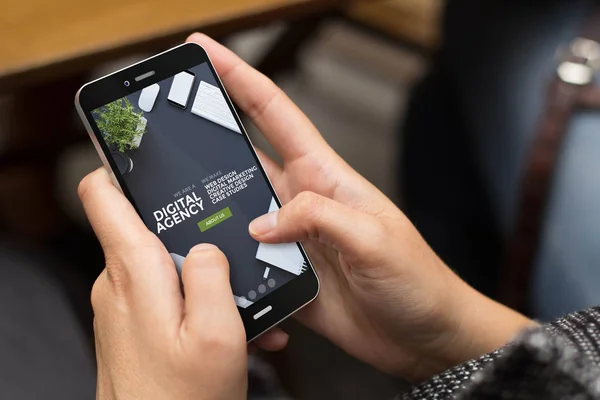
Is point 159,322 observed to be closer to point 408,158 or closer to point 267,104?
point 267,104

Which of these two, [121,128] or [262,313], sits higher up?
[121,128]

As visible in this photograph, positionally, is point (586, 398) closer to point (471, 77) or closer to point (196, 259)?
point (196, 259)

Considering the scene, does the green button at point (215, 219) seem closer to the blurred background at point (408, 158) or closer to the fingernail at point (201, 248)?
the fingernail at point (201, 248)

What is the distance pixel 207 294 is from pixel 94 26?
0.38 meters

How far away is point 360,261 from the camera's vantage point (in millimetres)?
489

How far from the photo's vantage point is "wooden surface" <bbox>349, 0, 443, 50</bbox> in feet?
4.32

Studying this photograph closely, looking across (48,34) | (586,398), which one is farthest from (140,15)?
(586,398)

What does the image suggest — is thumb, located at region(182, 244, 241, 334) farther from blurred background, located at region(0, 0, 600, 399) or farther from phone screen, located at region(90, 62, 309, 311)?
blurred background, located at region(0, 0, 600, 399)

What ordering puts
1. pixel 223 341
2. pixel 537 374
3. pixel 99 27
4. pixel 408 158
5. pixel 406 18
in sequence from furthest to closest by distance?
1. pixel 406 18
2. pixel 408 158
3. pixel 99 27
4. pixel 223 341
5. pixel 537 374

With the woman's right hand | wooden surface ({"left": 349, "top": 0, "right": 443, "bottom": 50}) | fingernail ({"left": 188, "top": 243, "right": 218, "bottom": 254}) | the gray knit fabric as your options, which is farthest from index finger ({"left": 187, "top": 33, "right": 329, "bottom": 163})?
wooden surface ({"left": 349, "top": 0, "right": 443, "bottom": 50})

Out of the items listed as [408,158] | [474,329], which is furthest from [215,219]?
[408,158]

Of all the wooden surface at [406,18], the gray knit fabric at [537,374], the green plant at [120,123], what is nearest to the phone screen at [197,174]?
the green plant at [120,123]

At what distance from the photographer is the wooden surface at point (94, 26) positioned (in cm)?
63

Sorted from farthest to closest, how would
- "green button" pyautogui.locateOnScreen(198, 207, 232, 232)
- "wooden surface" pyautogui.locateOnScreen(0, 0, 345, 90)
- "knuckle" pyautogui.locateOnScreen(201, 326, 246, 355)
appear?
"wooden surface" pyautogui.locateOnScreen(0, 0, 345, 90) < "green button" pyautogui.locateOnScreen(198, 207, 232, 232) < "knuckle" pyautogui.locateOnScreen(201, 326, 246, 355)
